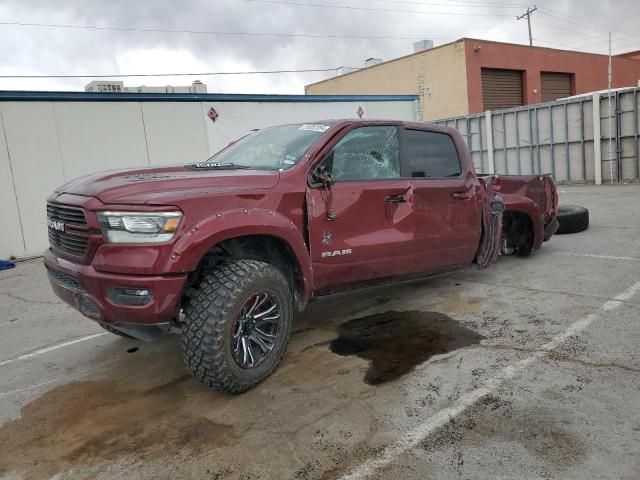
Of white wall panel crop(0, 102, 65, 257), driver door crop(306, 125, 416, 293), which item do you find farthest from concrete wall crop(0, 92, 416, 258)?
driver door crop(306, 125, 416, 293)

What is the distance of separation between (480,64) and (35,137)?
896 inches

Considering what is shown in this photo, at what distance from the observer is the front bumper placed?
3004 mm

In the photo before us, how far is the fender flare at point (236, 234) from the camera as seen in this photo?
3.04m

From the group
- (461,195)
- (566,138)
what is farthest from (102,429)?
(566,138)

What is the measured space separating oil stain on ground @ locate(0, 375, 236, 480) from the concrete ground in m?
0.01

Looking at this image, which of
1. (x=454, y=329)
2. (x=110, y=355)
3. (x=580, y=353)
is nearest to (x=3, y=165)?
(x=110, y=355)

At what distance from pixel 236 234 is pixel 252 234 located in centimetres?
13

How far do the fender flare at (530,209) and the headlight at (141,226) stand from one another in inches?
173

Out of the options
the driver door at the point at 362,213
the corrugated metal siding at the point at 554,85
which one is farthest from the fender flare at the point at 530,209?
the corrugated metal siding at the point at 554,85

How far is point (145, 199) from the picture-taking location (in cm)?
304

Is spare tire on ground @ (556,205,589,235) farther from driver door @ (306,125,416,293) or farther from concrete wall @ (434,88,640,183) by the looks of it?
concrete wall @ (434,88,640,183)

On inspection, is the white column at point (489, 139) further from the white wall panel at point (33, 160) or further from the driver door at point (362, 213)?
the driver door at point (362, 213)

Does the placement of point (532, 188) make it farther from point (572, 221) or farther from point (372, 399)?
point (372, 399)

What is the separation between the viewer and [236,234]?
10.7 ft
